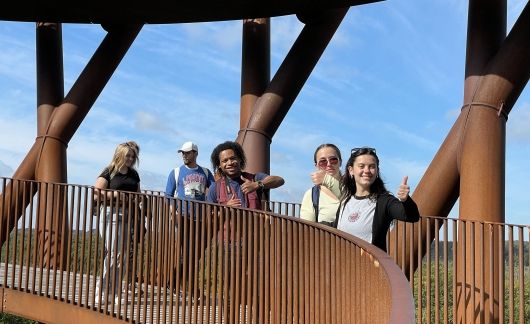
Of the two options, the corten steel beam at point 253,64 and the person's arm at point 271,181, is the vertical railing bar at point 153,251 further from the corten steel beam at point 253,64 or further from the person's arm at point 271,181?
the corten steel beam at point 253,64

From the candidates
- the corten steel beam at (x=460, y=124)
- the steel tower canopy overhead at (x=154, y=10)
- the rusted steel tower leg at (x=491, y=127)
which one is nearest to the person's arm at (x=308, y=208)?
the rusted steel tower leg at (x=491, y=127)

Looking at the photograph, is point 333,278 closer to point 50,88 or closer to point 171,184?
point 171,184

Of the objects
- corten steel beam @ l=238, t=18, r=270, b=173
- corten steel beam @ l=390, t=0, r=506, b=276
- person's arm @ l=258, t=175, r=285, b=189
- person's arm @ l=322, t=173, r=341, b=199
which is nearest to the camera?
person's arm @ l=322, t=173, r=341, b=199

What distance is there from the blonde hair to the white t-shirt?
338 cm

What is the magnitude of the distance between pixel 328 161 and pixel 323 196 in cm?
29

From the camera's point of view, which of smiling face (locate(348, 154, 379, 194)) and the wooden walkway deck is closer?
smiling face (locate(348, 154, 379, 194))

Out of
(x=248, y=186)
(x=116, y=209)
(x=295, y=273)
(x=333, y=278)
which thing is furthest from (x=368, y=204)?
(x=116, y=209)

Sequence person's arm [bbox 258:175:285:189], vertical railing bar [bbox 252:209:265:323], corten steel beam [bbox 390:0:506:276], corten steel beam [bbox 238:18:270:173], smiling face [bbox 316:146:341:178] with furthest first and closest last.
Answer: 1. corten steel beam [bbox 238:18:270:173]
2. corten steel beam [bbox 390:0:506:276]
3. person's arm [bbox 258:175:285:189]
4. vertical railing bar [bbox 252:209:265:323]
5. smiling face [bbox 316:146:341:178]

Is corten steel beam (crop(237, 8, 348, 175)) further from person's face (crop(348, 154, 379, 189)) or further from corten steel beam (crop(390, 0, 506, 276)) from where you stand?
person's face (crop(348, 154, 379, 189))

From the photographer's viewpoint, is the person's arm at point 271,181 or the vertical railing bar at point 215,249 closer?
the vertical railing bar at point 215,249

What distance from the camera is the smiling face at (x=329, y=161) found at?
251 inches

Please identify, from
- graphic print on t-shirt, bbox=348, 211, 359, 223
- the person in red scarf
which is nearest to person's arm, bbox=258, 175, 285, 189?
the person in red scarf

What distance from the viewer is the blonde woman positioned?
8336 mm

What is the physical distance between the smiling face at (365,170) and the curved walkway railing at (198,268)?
0.41m
